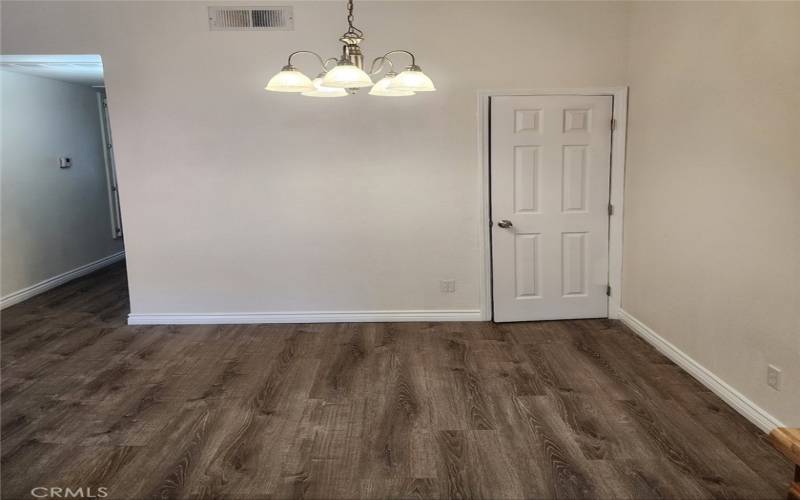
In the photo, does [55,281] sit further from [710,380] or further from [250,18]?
[710,380]

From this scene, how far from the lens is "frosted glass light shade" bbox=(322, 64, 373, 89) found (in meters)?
2.18

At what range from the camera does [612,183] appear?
4305mm

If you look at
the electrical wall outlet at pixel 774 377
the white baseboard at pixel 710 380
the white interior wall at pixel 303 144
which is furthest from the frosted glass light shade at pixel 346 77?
the white baseboard at pixel 710 380

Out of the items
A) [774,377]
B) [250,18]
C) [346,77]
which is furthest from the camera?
[250,18]

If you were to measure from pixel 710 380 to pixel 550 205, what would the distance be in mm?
1792

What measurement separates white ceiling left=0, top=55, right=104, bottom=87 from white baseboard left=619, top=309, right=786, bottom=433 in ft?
16.5

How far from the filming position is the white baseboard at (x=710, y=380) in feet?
8.80

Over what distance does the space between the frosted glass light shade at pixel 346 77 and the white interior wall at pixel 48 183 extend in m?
4.68

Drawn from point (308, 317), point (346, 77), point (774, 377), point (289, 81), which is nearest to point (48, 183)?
point (308, 317)

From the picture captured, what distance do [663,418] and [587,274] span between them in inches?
70.8

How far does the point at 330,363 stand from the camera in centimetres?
367

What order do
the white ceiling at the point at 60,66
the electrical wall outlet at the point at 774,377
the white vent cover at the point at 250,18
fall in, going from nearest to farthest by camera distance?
1. the electrical wall outlet at the point at 774,377
2. the white vent cover at the point at 250,18
3. the white ceiling at the point at 60,66

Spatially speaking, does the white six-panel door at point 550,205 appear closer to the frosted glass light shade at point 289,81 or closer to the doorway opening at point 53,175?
the frosted glass light shade at point 289,81

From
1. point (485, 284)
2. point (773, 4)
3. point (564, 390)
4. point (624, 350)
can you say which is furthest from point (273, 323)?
point (773, 4)
